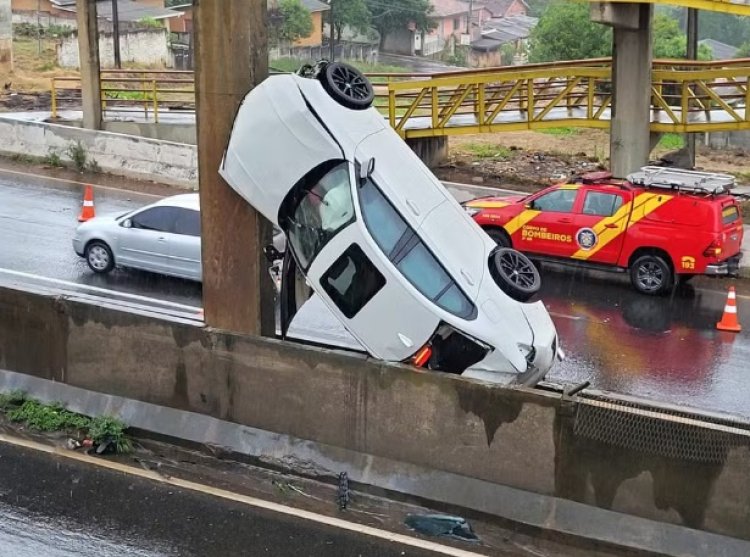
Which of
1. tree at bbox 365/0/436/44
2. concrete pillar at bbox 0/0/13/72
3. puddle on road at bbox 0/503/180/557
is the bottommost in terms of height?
puddle on road at bbox 0/503/180/557

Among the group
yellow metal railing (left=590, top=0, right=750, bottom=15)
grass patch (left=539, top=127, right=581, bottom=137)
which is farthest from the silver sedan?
grass patch (left=539, top=127, right=581, bottom=137)

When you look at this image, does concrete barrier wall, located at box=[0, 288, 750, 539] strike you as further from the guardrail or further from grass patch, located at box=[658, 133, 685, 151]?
grass patch, located at box=[658, 133, 685, 151]

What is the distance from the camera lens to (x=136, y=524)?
8438 millimetres

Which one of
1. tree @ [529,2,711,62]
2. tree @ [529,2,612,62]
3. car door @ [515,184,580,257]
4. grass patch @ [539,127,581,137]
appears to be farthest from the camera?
tree @ [529,2,612,62]

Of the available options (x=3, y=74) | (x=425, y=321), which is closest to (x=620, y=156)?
(x=425, y=321)

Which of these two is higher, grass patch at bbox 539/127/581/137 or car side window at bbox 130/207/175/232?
grass patch at bbox 539/127/581/137

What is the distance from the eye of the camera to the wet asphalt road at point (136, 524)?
8070mm

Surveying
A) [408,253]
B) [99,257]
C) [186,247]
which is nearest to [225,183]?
[408,253]

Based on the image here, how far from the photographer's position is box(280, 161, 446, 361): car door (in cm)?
920

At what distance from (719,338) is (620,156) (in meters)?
7.49

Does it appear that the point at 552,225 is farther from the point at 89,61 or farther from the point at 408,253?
the point at 89,61

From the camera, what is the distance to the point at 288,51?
7681cm

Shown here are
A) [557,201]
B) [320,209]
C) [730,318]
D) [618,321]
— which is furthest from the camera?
[557,201]

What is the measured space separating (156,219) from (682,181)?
→ 7.95m
